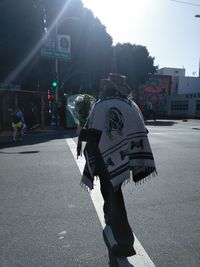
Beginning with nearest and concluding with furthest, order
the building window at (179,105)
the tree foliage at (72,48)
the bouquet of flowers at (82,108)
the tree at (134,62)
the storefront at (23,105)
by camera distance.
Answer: the bouquet of flowers at (82,108), the storefront at (23,105), the tree foliage at (72,48), the tree at (134,62), the building window at (179,105)

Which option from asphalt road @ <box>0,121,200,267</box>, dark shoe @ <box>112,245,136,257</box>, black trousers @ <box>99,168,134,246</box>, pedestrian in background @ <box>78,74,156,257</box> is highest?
pedestrian in background @ <box>78,74,156,257</box>

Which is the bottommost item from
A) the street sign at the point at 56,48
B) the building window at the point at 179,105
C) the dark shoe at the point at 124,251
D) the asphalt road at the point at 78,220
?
the building window at the point at 179,105

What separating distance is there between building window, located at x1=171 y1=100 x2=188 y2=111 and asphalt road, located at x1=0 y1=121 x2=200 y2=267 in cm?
4995

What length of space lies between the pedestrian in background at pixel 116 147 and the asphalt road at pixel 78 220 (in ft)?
1.40

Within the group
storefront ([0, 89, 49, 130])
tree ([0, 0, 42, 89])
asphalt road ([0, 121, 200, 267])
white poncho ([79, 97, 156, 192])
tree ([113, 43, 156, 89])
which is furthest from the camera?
tree ([113, 43, 156, 89])

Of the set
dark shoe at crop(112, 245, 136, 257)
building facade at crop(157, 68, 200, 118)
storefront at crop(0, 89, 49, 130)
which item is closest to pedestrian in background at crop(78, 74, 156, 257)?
dark shoe at crop(112, 245, 136, 257)

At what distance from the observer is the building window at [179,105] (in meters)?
56.3

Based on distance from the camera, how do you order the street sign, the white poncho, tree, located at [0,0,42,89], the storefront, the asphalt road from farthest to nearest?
tree, located at [0,0,42,89] < the street sign < the storefront < the asphalt road < the white poncho

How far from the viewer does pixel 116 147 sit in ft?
11.3

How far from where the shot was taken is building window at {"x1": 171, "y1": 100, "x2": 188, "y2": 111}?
56.3m

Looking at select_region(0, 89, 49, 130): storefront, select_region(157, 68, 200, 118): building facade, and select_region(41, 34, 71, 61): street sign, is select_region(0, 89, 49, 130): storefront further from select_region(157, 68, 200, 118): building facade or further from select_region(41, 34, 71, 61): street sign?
select_region(157, 68, 200, 118): building facade

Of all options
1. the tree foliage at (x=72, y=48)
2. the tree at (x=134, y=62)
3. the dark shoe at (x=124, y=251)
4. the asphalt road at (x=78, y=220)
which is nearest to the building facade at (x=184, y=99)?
the tree at (x=134, y=62)

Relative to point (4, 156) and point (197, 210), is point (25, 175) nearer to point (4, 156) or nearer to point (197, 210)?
point (4, 156)

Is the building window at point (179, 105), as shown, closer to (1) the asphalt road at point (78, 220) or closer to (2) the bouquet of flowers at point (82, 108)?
(1) the asphalt road at point (78, 220)
